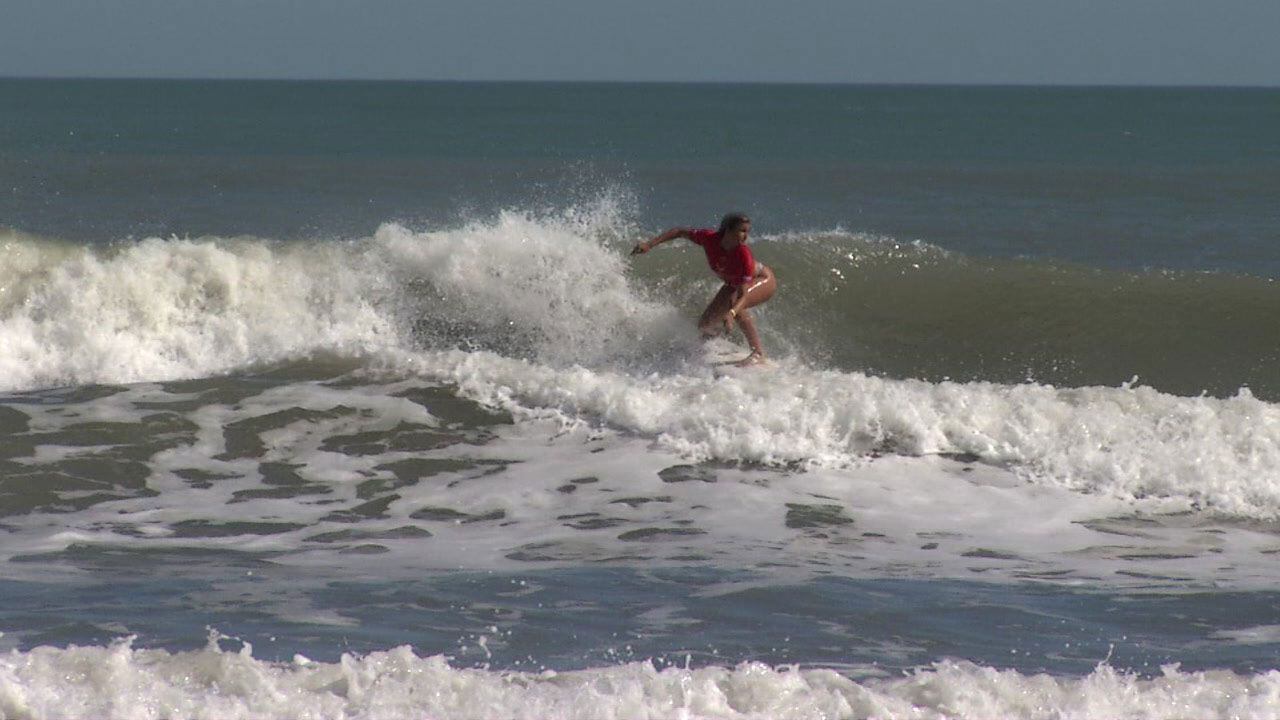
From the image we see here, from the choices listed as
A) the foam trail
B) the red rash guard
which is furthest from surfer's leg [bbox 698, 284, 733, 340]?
the foam trail

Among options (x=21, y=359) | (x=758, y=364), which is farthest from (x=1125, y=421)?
(x=21, y=359)

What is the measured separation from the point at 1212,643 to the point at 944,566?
164 cm

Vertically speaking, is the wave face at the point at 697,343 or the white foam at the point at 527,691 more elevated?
the wave face at the point at 697,343

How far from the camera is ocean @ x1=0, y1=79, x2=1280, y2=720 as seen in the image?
19.8 feet

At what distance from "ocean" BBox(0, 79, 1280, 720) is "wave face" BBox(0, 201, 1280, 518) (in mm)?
43

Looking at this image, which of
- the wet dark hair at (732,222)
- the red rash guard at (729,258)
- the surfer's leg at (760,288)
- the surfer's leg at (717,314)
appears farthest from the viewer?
the surfer's leg at (717,314)

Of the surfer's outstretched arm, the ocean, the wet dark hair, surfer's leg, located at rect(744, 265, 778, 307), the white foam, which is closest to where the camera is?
the white foam

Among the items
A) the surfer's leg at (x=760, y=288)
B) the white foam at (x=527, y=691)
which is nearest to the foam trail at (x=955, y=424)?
the surfer's leg at (x=760, y=288)

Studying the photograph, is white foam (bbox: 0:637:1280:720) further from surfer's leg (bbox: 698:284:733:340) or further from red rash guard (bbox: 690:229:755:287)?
surfer's leg (bbox: 698:284:733:340)

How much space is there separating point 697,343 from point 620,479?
3555 mm

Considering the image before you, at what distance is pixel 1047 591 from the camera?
25.5 feet

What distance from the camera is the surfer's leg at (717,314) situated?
512 inches

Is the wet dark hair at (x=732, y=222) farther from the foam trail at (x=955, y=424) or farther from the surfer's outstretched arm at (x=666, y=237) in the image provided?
the foam trail at (x=955, y=424)

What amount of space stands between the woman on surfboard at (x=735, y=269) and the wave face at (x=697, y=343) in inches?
18.3
